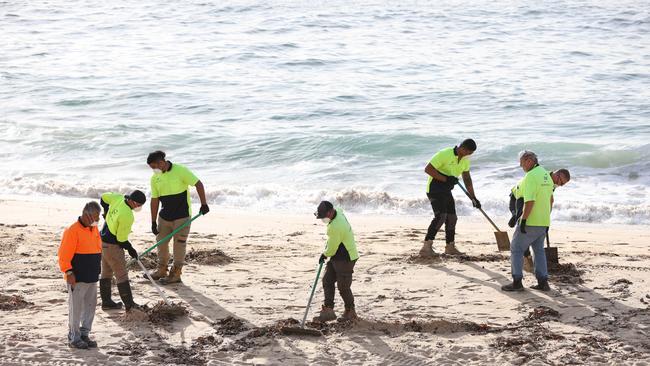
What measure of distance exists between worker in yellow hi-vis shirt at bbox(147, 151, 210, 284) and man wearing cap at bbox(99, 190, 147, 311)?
0.99 metres

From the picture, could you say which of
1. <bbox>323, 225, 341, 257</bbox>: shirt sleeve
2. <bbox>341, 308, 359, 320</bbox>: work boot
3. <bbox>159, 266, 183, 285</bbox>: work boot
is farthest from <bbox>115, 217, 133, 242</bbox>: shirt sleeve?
<bbox>341, 308, 359, 320</bbox>: work boot

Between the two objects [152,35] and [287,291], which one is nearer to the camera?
[287,291]

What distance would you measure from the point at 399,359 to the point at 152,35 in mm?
30757

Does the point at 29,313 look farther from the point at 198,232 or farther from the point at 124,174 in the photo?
the point at 124,174

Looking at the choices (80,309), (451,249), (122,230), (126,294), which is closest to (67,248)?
(80,309)

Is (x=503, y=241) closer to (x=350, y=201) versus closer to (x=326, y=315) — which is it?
(x=326, y=315)

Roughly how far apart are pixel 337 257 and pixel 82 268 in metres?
2.40

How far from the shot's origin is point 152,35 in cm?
3738

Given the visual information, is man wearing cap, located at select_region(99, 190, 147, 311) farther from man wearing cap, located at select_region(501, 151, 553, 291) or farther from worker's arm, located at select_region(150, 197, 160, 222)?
man wearing cap, located at select_region(501, 151, 553, 291)

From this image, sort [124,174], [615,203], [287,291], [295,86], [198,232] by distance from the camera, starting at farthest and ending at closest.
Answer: [295,86], [124,174], [615,203], [198,232], [287,291]

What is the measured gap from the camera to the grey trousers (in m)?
8.44

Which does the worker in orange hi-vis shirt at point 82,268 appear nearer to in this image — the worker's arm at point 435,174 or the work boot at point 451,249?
the worker's arm at point 435,174

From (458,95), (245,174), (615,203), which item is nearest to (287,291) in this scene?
(615,203)

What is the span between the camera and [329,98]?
27016 mm
